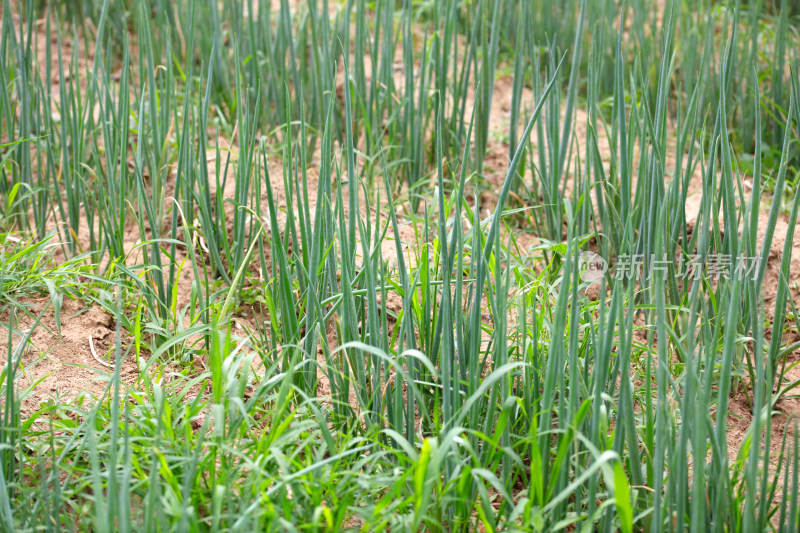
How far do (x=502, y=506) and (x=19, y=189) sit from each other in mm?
1492

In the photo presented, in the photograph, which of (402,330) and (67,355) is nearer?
(402,330)

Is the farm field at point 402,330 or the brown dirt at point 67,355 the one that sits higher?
the farm field at point 402,330

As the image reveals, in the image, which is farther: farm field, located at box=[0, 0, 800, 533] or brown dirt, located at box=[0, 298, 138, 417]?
brown dirt, located at box=[0, 298, 138, 417]

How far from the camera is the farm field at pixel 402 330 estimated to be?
964mm

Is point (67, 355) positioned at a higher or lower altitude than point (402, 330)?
lower

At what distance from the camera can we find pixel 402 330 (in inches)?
46.3

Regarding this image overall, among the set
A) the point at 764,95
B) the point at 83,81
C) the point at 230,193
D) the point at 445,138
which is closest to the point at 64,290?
the point at 230,193

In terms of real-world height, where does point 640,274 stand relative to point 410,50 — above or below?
below

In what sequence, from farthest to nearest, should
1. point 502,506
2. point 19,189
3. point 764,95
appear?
1. point 764,95
2. point 19,189
3. point 502,506

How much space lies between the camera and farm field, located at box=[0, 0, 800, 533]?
964 millimetres

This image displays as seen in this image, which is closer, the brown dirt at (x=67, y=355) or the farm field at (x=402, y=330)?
the farm field at (x=402, y=330)

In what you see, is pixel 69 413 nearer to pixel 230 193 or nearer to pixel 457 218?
pixel 457 218

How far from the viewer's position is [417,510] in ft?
2.95

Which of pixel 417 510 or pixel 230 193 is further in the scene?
pixel 230 193
